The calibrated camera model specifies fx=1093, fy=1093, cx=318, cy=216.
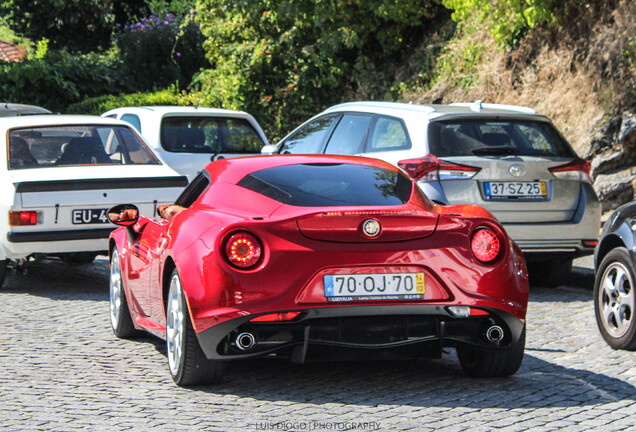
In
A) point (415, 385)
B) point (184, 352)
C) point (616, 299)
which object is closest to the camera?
Answer: point (184, 352)

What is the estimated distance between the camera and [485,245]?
5.91 m

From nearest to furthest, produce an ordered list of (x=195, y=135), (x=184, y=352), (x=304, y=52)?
1. (x=184, y=352)
2. (x=195, y=135)
3. (x=304, y=52)

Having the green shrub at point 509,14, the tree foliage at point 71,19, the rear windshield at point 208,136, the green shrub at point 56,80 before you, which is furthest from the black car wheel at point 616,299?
the tree foliage at point 71,19

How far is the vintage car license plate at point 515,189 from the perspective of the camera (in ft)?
31.7

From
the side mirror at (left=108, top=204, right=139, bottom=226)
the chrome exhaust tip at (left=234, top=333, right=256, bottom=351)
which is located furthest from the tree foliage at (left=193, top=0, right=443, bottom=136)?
the chrome exhaust tip at (left=234, top=333, right=256, bottom=351)

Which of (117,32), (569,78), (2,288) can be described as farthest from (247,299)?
(117,32)

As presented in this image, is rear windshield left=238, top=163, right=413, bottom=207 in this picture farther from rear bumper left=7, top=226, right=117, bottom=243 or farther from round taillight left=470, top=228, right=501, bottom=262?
rear bumper left=7, top=226, right=117, bottom=243

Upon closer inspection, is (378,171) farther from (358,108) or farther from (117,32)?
(117,32)

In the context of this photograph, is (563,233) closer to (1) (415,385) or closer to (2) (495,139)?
(2) (495,139)

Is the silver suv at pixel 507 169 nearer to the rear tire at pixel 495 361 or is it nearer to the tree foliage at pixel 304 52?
the rear tire at pixel 495 361

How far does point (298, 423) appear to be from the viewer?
519 cm

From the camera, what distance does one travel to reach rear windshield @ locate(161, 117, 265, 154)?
13.3 meters

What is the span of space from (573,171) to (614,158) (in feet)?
16.6

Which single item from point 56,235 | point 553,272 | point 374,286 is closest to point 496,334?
point 374,286
